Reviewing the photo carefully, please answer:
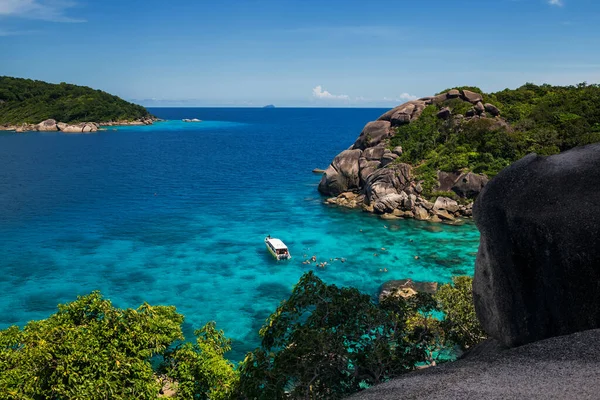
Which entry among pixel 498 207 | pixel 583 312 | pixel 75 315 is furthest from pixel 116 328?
pixel 583 312

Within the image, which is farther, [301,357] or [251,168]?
[251,168]

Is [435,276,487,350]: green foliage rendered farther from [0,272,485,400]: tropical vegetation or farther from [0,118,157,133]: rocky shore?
[0,118,157,133]: rocky shore

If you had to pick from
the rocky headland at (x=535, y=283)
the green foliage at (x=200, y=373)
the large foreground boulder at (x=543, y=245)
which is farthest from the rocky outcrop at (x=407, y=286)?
the large foreground boulder at (x=543, y=245)

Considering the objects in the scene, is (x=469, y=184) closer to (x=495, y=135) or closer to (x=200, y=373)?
(x=495, y=135)

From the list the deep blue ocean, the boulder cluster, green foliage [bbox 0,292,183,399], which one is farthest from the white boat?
green foliage [bbox 0,292,183,399]

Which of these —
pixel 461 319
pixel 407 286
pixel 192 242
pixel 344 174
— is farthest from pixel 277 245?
pixel 344 174

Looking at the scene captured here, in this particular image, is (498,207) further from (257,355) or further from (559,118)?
→ (559,118)

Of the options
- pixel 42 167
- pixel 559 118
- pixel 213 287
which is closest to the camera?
pixel 213 287
